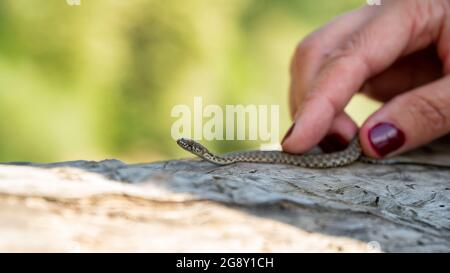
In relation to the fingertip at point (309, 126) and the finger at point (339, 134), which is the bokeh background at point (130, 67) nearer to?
the finger at point (339, 134)

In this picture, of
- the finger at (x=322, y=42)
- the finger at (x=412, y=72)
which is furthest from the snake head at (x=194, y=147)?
the finger at (x=412, y=72)

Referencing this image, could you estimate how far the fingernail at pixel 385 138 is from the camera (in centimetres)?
429

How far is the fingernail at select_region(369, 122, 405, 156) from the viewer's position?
429cm

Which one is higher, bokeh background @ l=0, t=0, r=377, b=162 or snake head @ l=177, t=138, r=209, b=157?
bokeh background @ l=0, t=0, r=377, b=162

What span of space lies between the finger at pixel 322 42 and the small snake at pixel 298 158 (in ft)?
2.83

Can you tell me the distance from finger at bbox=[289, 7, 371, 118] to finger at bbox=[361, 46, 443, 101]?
46 cm

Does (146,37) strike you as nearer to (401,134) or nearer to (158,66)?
(158,66)

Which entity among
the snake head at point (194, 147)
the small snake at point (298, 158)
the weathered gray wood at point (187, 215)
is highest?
the snake head at point (194, 147)

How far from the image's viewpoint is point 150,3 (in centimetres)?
805

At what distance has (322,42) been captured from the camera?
515 centimetres

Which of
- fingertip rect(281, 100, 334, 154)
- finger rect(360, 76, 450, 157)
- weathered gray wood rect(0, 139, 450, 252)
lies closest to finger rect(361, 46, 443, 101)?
finger rect(360, 76, 450, 157)

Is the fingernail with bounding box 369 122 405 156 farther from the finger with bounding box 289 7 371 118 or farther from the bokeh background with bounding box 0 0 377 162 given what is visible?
the bokeh background with bounding box 0 0 377 162

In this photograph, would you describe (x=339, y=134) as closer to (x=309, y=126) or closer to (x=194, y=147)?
(x=309, y=126)

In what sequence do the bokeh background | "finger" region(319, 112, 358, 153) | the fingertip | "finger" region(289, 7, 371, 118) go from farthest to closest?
the bokeh background, "finger" region(289, 7, 371, 118), "finger" region(319, 112, 358, 153), the fingertip
